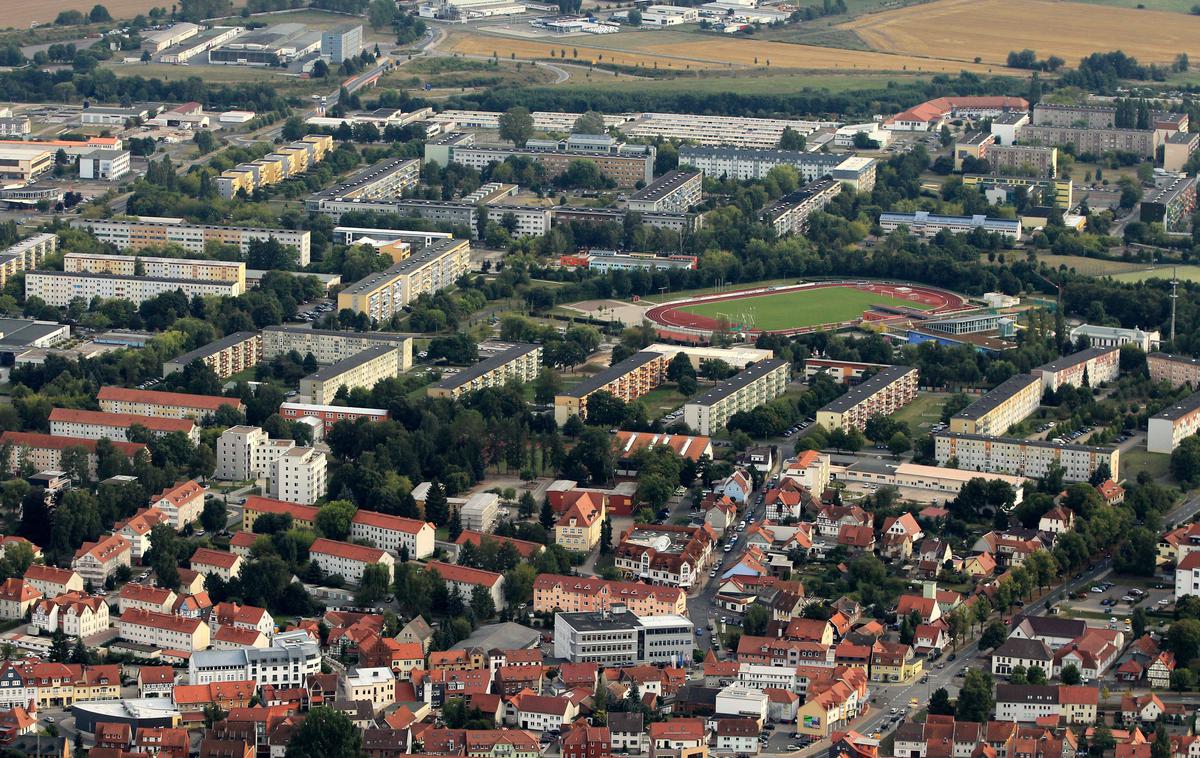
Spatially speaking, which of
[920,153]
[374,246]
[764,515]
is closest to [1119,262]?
[920,153]

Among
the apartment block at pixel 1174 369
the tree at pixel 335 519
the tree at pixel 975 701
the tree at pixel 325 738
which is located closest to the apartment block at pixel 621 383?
the tree at pixel 335 519

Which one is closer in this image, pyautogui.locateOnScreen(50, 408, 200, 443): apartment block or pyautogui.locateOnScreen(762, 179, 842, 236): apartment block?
pyautogui.locateOnScreen(50, 408, 200, 443): apartment block

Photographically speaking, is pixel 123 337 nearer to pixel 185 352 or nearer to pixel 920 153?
pixel 185 352

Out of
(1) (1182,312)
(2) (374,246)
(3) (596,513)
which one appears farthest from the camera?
(2) (374,246)

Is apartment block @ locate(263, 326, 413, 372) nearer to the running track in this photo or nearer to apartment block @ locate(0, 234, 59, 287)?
the running track

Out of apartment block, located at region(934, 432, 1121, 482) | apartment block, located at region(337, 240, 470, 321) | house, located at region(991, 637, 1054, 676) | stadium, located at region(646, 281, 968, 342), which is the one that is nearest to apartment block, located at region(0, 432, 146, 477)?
apartment block, located at region(337, 240, 470, 321)

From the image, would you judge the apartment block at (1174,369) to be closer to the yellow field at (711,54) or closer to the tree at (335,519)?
the tree at (335,519)
